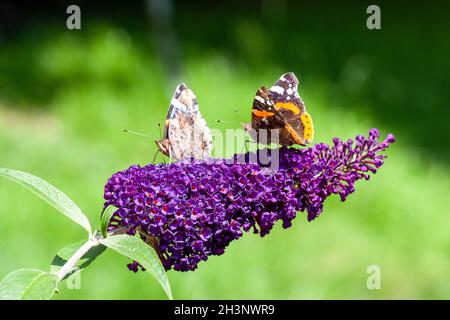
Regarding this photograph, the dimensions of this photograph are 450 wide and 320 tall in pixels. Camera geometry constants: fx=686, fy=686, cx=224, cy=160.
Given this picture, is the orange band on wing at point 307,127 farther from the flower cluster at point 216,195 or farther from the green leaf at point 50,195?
the green leaf at point 50,195

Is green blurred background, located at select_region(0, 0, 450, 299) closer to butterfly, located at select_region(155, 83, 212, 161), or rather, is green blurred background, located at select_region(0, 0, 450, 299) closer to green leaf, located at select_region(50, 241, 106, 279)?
butterfly, located at select_region(155, 83, 212, 161)

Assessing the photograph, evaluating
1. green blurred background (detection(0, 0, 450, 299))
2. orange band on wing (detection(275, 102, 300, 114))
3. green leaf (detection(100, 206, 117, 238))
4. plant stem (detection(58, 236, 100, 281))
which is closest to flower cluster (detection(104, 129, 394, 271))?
green leaf (detection(100, 206, 117, 238))

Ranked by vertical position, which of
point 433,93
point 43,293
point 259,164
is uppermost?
point 433,93

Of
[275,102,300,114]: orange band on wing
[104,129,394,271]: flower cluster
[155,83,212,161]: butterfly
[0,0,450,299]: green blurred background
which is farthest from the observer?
[0,0,450,299]: green blurred background

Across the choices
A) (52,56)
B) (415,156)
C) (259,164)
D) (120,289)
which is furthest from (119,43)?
(259,164)

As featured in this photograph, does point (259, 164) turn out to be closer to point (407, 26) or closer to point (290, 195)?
point (290, 195)

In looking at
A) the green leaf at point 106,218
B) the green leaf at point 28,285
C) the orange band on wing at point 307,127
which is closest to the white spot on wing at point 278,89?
the orange band on wing at point 307,127
